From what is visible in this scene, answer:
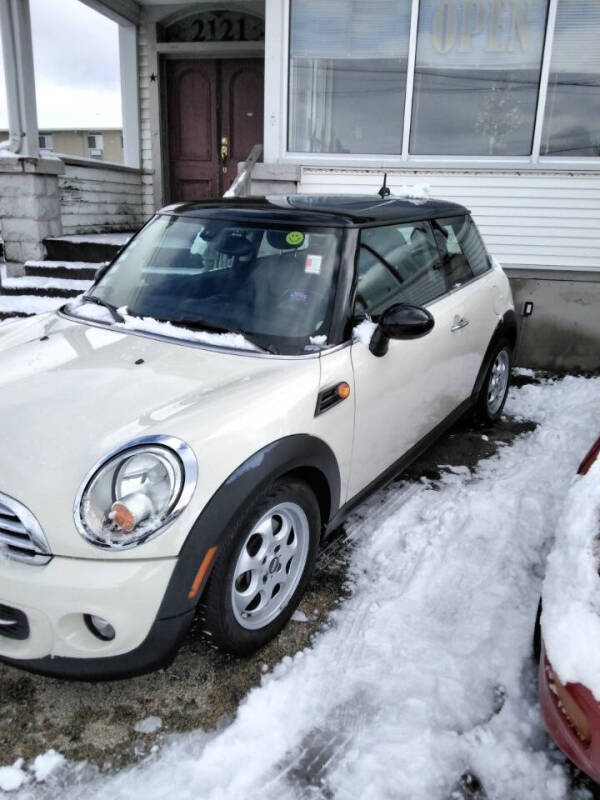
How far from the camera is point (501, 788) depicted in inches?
72.6

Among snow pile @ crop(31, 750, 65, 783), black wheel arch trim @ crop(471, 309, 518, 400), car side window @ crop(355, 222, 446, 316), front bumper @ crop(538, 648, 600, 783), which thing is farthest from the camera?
black wheel arch trim @ crop(471, 309, 518, 400)

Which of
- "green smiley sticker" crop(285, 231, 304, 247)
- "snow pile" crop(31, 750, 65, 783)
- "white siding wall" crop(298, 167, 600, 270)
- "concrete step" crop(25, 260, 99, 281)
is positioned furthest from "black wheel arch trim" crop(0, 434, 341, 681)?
"concrete step" crop(25, 260, 99, 281)

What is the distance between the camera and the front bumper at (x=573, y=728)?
155 centimetres

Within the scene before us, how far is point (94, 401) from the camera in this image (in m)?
2.14

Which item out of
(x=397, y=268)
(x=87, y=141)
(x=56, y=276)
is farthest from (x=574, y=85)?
(x=87, y=141)

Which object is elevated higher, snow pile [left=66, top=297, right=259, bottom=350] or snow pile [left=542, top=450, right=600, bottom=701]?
snow pile [left=66, top=297, right=259, bottom=350]

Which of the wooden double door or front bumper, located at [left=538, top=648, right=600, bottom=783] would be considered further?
the wooden double door

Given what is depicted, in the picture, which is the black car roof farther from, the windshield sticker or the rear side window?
the rear side window

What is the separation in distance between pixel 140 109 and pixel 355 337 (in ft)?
25.4

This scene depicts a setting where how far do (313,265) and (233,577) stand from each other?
53.7 inches

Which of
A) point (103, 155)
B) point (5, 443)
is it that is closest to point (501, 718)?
point (5, 443)

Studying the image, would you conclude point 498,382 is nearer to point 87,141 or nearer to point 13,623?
point 13,623

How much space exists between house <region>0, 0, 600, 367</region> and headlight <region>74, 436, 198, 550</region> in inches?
205

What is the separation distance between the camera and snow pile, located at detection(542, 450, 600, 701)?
1.63 meters
